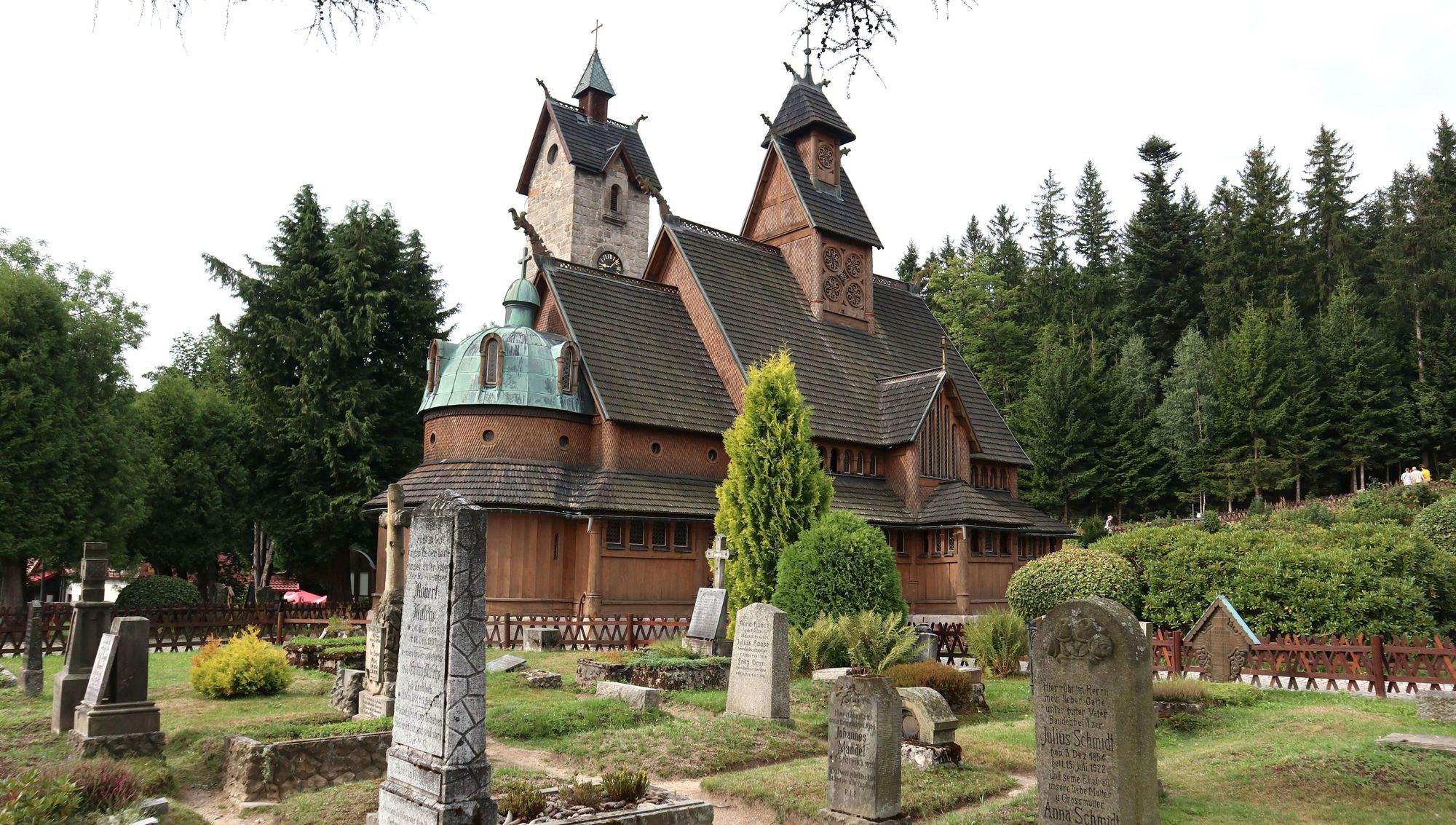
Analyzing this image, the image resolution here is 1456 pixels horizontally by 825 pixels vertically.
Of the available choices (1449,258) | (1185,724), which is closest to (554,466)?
(1185,724)

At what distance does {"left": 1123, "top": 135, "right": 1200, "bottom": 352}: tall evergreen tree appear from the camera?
6319cm

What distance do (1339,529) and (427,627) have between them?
808 inches

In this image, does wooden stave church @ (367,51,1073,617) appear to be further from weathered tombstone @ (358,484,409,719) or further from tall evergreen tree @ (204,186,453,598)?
weathered tombstone @ (358,484,409,719)

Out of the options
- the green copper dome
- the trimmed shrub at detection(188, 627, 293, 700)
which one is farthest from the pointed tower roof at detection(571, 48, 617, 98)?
the trimmed shrub at detection(188, 627, 293, 700)

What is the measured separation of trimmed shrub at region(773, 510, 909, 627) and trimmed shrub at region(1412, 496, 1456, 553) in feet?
60.1

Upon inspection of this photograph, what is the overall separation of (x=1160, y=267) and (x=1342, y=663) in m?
52.5

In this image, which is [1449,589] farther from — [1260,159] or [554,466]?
[1260,159]

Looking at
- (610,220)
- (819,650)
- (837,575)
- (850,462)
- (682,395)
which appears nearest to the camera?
(819,650)

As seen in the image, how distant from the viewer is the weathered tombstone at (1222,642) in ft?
56.0

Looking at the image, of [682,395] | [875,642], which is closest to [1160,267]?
[682,395]

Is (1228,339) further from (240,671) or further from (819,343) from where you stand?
(240,671)

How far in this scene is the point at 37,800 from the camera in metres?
7.70

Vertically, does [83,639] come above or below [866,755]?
above

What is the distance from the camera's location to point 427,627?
7617 mm
